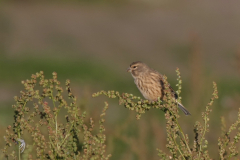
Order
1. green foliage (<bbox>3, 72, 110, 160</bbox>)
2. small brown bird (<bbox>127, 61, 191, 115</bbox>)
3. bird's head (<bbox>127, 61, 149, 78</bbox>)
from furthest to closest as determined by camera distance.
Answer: bird's head (<bbox>127, 61, 149, 78</bbox>) < small brown bird (<bbox>127, 61, 191, 115</bbox>) < green foliage (<bbox>3, 72, 110, 160</bbox>)

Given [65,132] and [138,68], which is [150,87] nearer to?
[138,68]

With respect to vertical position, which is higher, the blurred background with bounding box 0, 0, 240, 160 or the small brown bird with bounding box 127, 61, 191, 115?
the blurred background with bounding box 0, 0, 240, 160

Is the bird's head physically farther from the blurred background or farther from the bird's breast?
the blurred background

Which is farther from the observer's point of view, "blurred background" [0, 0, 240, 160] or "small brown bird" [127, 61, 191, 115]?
"blurred background" [0, 0, 240, 160]

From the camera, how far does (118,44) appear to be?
26688 mm

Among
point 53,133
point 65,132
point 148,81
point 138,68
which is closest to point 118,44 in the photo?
point 138,68

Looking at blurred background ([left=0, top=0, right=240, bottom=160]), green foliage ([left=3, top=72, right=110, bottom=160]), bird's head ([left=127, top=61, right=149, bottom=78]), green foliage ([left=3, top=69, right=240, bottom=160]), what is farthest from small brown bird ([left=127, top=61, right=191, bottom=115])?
green foliage ([left=3, top=72, right=110, bottom=160])

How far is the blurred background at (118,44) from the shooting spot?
44.1ft

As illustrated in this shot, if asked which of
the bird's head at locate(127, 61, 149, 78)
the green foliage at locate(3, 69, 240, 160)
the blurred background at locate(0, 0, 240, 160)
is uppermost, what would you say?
the blurred background at locate(0, 0, 240, 160)

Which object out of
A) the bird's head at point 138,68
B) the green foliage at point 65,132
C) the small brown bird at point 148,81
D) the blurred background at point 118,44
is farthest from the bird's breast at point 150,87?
the green foliage at point 65,132

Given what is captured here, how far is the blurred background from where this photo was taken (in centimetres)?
1343

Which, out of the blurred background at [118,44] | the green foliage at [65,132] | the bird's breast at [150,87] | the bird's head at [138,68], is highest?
the blurred background at [118,44]

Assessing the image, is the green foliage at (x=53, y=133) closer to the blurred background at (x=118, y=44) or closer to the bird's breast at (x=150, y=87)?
the blurred background at (x=118, y=44)

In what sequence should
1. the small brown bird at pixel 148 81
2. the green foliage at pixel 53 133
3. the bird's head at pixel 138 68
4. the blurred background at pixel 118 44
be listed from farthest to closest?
the blurred background at pixel 118 44 < the bird's head at pixel 138 68 < the small brown bird at pixel 148 81 < the green foliage at pixel 53 133
